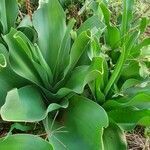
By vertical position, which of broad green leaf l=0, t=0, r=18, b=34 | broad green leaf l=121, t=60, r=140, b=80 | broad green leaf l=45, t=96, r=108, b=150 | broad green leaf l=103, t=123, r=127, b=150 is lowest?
broad green leaf l=103, t=123, r=127, b=150

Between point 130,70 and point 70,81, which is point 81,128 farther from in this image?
point 130,70

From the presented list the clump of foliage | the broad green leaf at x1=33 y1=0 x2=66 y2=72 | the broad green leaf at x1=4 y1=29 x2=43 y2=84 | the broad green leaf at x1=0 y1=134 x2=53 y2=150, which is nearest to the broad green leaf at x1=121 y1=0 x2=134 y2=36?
the clump of foliage

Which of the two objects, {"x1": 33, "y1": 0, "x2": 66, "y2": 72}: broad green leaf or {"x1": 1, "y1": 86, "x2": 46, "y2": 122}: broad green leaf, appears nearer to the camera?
{"x1": 1, "y1": 86, "x2": 46, "y2": 122}: broad green leaf

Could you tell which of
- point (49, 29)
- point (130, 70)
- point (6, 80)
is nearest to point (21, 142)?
point (6, 80)

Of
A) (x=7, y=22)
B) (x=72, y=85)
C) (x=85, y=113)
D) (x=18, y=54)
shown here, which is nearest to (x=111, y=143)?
(x=85, y=113)

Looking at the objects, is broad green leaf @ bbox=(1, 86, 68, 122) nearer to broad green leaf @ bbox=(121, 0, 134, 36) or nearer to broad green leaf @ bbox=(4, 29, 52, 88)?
broad green leaf @ bbox=(4, 29, 52, 88)

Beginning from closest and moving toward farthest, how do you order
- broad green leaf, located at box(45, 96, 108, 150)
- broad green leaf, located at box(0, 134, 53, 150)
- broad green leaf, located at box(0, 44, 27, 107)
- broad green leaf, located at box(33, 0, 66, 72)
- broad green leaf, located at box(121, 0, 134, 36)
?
broad green leaf, located at box(0, 134, 53, 150), broad green leaf, located at box(45, 96, 108, 150), broad green leaf, located at box(0, 44, 27, 107), broad green leaf, located at box(33, 0, 66, 72), broad green leaf, located at box(121, 0, 134, 36)

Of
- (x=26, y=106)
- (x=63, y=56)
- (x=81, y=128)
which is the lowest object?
(x=81, y=128)

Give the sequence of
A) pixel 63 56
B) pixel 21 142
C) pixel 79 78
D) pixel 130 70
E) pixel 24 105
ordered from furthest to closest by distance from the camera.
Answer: pixel 130 70 → pixel 63 56 → pixel 79 78 → pixel 24 105 → pixel 21 142
